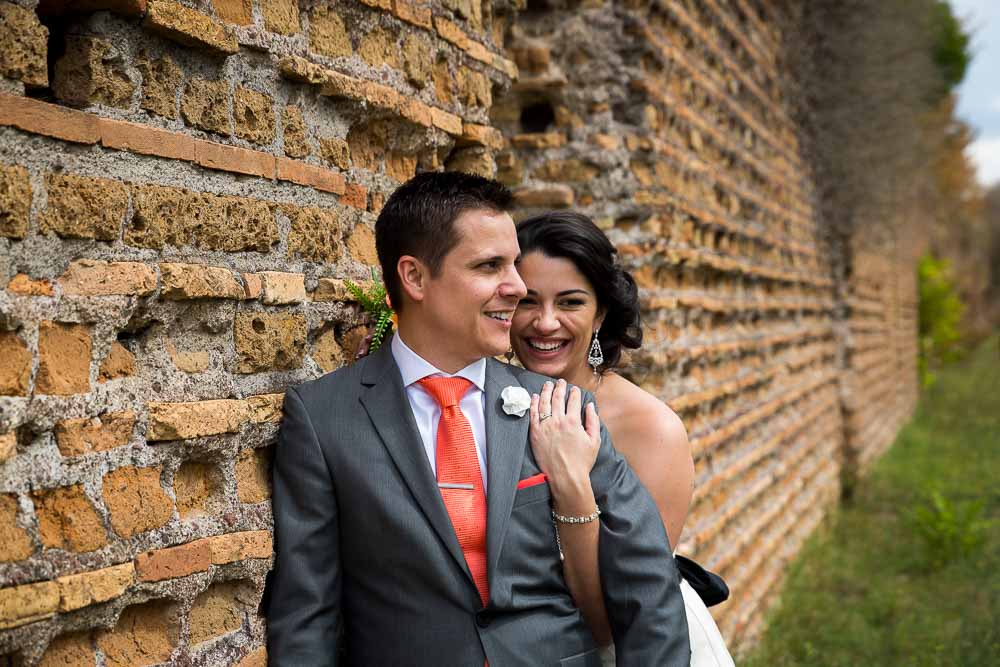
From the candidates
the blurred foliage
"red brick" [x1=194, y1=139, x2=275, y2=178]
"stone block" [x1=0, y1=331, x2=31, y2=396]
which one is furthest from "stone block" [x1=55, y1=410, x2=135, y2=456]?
the blurred foliage

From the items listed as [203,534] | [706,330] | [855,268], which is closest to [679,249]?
[706,330]

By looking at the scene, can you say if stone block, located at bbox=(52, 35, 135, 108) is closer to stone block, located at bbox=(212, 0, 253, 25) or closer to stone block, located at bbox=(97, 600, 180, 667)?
stone block, located at bbox=(212, 0, 253, 25)

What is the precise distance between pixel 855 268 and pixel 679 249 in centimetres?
649

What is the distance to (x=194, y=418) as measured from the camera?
81.4 inches

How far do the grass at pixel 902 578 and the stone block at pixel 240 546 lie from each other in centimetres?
342

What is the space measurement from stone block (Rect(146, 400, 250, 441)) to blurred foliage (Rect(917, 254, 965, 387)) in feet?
62.7

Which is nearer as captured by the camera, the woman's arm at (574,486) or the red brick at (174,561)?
the red brick at (174,561)

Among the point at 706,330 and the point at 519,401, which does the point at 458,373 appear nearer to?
the point at 519,401

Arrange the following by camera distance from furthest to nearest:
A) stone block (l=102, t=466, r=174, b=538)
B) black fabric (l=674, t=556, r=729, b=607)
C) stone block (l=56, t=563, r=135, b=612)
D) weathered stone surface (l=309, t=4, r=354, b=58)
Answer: black fabric (l=674, t=556, r=729, b=607) < weathered stone surface (l=309, t=4, r=354, b=58) < stone block (l=102, t=466, r=174, b=538) < stone block (l=56, t=563, r=135, b=612)

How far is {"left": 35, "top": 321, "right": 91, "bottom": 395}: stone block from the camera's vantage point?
1.81 meters

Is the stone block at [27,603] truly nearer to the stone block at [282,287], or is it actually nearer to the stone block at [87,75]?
the stone block at [282,287]

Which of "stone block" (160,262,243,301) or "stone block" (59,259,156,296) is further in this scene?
"stone block" (160,262,243,301)

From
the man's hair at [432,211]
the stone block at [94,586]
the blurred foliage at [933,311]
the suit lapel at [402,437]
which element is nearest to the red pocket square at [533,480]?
the suit lapel at [402,437]

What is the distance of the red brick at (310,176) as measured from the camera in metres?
2.41
